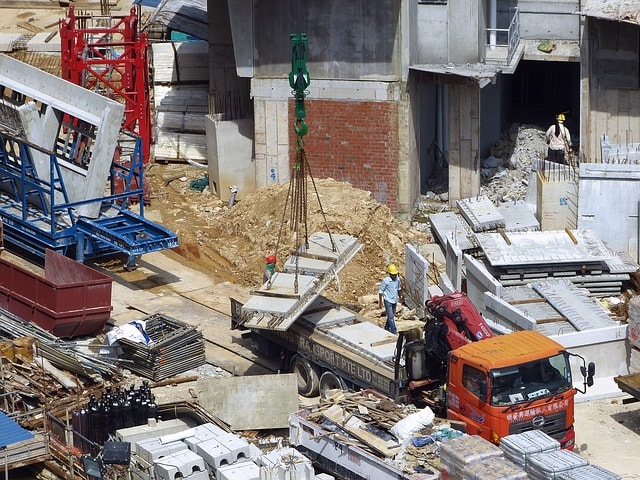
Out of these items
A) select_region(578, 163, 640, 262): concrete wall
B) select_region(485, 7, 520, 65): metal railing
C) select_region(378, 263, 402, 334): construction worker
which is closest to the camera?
Answer: select_region(378, 263, 402, 334): construction worker

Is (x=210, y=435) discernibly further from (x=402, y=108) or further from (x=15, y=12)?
(x=15, y=12)

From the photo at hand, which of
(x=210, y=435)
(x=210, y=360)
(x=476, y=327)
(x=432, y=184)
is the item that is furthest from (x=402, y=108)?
(x=210, y=435)

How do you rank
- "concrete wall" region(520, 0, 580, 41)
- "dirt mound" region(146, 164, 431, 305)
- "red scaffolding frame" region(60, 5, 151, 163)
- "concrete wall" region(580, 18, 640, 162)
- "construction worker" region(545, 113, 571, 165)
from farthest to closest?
1. "red scaffolding frame" region(60, 5, 151, 163)
2. "concrete wall" region(520, 0, 580, 41)
3. "concrete wall" region(580, 18, 640, 162)
4. "construction worker" region(545, 113, 571, 165)
5. "dirt mound" region(146, 164, 431, 305)

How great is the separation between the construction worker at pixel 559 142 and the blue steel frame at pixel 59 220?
394 inches

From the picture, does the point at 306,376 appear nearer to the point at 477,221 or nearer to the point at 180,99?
the point at 477,221

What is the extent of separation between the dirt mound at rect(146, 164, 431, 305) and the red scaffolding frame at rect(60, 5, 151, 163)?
3492mm

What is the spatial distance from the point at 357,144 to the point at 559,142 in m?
4.97

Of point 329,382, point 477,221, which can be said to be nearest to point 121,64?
point 477,221

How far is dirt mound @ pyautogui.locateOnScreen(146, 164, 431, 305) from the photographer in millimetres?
28609

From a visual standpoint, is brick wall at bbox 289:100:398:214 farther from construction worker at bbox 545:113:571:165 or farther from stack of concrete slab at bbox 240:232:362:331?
stack of concrete slab at bbox 240:232:362:331

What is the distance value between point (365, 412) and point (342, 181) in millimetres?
13441

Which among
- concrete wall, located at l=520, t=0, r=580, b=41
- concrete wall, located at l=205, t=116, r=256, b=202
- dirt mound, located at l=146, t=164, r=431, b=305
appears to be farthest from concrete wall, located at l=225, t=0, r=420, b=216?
concrete wall, located at l=520, t=0, r=580, b=41

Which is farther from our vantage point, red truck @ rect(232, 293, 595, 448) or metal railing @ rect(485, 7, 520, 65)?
metal railing @ rect(485, 7, 520, 65)

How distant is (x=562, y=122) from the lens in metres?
32.1
